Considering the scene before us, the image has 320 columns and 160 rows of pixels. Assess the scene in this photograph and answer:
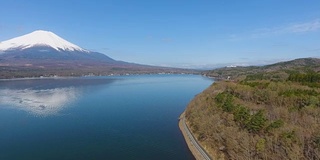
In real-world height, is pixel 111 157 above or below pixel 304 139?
below

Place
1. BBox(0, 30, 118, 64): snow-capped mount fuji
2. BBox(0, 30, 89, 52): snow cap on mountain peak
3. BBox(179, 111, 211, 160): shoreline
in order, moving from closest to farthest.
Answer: BBox(179, 111, 211, 160): shoreline, BBox(0, 30, 118, 64): snow-capped mount fuji, BBox(0, 30, 89, 52): snow cap on mountain peak

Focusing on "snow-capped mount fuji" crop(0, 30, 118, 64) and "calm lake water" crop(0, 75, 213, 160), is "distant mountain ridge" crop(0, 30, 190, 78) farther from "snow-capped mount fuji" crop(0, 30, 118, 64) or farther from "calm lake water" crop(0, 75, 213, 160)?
"calm lake water" crop(0, 75, 213, 160)

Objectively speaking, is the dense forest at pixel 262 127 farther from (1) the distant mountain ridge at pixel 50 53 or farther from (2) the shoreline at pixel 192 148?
(1) the distant mountain ridge at pixel 50 53

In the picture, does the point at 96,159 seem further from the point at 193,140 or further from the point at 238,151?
the point at 238,151

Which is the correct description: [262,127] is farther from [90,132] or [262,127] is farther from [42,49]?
[42,49]

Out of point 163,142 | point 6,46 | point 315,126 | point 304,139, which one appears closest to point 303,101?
point 315,126

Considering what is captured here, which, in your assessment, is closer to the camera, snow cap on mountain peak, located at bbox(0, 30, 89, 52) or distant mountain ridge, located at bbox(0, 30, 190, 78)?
distant mountain ridge, located at bbox(0, 30, 190, 78)

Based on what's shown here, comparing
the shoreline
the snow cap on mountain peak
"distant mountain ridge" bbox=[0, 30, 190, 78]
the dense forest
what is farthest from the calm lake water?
the snow cap on mountain peak

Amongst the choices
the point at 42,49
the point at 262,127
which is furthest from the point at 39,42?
the point at 262,127
